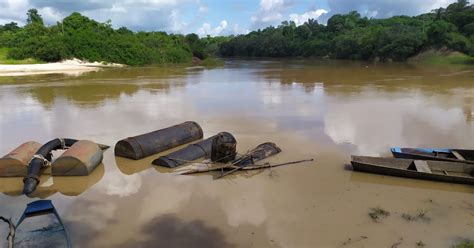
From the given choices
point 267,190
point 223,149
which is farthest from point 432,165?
point 223,149

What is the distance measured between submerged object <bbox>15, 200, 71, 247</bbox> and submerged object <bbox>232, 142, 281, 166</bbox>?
4629mm

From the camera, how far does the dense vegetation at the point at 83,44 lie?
56.1 metres

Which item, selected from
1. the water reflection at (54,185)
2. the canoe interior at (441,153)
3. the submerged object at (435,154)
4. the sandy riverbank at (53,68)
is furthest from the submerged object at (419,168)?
the sandy riverbank at (53,68)

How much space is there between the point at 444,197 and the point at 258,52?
113m

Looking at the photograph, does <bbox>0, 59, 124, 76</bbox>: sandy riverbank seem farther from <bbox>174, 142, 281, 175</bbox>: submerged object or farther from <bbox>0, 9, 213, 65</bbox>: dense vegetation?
<bbox>174, 142, 281, 175</bbox>: submerged object

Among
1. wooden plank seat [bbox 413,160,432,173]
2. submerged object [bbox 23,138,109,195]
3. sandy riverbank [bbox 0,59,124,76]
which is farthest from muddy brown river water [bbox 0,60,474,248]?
sandy riverbank [bbox 0,59,124,76]

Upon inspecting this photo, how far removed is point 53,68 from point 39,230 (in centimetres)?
4751

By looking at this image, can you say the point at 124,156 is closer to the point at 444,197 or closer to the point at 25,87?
the point at 444,197

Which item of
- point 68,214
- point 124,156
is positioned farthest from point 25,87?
point 68,214

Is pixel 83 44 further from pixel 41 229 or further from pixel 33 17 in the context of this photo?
pixel 41 229

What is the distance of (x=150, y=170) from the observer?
414 inches

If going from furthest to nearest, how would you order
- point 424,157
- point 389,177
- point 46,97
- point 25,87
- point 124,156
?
point 25,87 < point 46,97 < point 124,156 < point 424,157 < point 389,177

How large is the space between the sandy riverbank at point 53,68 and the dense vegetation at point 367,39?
47297 millimetres

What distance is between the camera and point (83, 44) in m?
58.8
